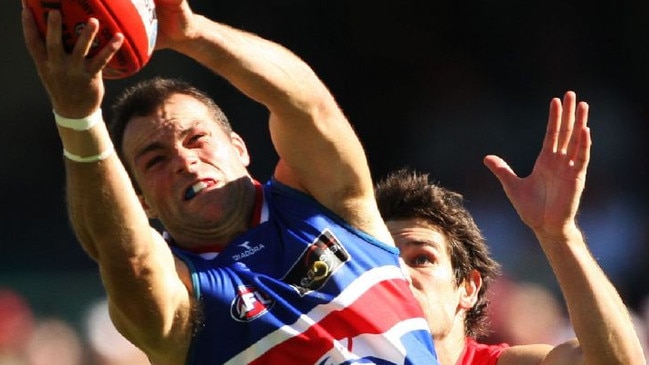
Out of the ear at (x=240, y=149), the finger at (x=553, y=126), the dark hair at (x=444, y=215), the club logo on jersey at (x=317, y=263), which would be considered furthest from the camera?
the dark hair at (x=444, y=215)

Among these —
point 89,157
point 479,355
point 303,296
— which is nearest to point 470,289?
point 479,355

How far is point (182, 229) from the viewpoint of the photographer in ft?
14.1

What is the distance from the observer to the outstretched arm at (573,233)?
462 cm

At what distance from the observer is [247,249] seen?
4.18 metres

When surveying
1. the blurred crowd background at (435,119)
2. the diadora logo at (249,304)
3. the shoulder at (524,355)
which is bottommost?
the blurred crowd background at (435,119)

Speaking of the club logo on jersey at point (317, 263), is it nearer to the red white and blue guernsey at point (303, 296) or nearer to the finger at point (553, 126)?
the red white and blue guernsey at point (303, 296)

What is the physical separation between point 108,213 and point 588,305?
6.41 ft

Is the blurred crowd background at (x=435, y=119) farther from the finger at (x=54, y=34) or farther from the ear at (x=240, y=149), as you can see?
the finger at (x=54, y=34)

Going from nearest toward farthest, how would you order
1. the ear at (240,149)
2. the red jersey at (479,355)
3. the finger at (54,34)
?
the finger at (54,34) < the ear at (240,149) < the red jersey at (479,355)

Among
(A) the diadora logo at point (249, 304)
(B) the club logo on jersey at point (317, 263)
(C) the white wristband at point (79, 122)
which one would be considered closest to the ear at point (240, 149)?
(B) the club logo on jersey at point (317, 263)

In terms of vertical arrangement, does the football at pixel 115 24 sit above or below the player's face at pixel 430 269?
above

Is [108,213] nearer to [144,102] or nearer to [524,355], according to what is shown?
[144,102]

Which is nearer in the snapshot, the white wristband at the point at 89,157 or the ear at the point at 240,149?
the white wristband at the point at 89,157

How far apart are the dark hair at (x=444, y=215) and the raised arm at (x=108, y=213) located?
1.74 m
